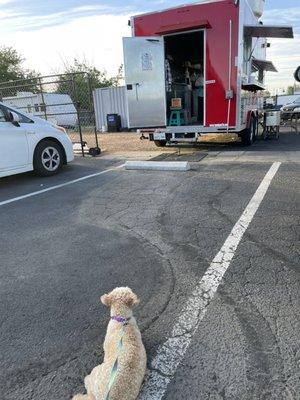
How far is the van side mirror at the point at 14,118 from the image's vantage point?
299 inches

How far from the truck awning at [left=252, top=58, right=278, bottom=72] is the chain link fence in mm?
5550

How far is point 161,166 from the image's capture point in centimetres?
Result: 855

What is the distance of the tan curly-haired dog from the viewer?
1.92m

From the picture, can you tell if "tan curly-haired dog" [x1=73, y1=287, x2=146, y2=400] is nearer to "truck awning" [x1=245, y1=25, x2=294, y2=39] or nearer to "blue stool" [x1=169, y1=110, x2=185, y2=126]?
"blue stool" [x1=169, y1=110, x2=185, y2=126]

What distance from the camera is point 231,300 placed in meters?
3.07

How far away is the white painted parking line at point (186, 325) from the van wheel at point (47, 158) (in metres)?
5.24

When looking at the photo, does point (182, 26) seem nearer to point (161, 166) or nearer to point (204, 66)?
point (204, 66)

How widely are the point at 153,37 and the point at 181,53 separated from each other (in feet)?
9.52

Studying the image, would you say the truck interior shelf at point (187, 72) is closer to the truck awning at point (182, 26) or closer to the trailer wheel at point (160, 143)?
the truck awning at point (182, 26)

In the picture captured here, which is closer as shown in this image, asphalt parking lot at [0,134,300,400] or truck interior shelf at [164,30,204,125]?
asphalt parking lot at [0,134,300,400]

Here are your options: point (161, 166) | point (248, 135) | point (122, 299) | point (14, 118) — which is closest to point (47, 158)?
point (14, 118)

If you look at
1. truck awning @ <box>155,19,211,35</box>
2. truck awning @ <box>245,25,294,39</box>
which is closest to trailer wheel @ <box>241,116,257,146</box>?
truck awning @ <box>245,25,294,39</box>

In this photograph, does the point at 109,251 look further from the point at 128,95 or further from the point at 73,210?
the point at 128,95

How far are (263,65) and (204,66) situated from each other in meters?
4.58
